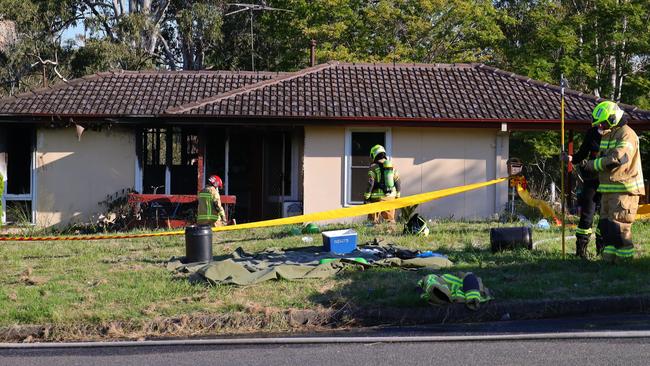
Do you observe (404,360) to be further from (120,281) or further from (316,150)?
(316,150)

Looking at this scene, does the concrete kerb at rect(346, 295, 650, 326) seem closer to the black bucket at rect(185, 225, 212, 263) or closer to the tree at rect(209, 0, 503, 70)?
the black bucket at rect(185, 225, 212, 263)

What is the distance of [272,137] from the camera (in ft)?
64.6

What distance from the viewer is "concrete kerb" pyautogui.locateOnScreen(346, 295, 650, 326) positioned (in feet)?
26.9

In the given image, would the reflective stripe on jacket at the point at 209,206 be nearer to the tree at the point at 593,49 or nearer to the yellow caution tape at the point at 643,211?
the yellow caution tape at the point at 643,211

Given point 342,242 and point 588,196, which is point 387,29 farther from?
point 588,196

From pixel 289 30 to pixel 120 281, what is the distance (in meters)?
24.7

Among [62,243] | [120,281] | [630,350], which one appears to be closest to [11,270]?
[120,281]

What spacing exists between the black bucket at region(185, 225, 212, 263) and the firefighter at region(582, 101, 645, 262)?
4.79m

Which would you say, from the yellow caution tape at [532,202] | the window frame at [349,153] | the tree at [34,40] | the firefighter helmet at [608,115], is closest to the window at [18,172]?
the window frame at [349,153]

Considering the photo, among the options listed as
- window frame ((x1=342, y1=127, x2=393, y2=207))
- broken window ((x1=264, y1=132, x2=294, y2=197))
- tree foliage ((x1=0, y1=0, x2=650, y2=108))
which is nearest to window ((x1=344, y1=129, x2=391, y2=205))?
window frame ((x1=342, y1=127, x2=393, y2=207))

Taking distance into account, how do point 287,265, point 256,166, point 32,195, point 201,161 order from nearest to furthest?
point 287,265 → point 201,161 → point 32,195 → point 256,166

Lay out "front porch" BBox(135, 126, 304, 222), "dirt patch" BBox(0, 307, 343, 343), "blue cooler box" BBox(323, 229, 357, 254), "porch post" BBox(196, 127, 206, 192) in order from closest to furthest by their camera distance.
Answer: "dirt patch" BBox(0, 307, 343, 343), "blue cooler box" BBox(323, 229, 357, 254), "porch post" BBox(196, 127, 206, 192), "front porch" BBox(135, 126, 304, 222)

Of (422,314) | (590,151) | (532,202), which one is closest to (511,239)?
(590,151)

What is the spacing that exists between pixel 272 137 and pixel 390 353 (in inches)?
520
